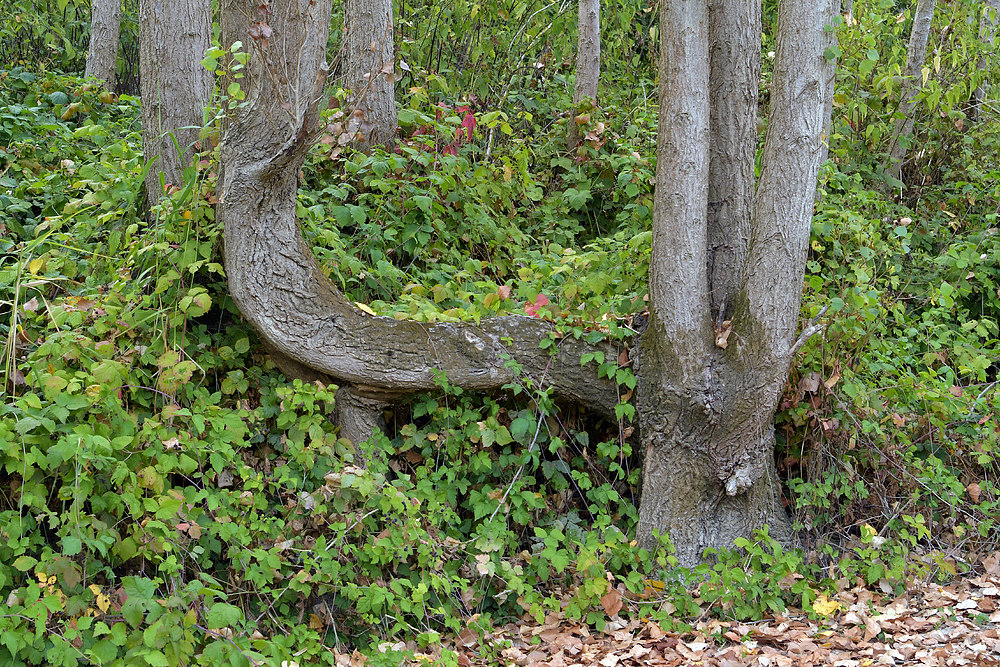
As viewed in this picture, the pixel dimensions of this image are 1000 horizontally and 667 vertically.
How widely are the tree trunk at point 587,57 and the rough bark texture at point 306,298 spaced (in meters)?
3.31

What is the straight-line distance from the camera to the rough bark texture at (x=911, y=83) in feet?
24.5

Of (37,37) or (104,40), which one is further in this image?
(37,37)

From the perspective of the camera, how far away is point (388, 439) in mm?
4543

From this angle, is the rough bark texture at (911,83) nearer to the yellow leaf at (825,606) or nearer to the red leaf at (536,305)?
the red leaf at (536,305)

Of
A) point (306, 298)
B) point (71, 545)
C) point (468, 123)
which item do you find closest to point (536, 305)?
point (306, 298)

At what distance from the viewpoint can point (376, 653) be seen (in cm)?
368

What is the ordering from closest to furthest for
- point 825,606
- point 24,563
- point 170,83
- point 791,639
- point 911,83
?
point 24,563
point 791,639
point 825,606
point 170,83
point 911,83

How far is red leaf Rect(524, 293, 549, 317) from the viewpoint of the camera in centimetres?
470

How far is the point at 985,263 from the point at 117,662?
683 centimetres

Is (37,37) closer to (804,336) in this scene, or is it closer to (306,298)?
(306,298)

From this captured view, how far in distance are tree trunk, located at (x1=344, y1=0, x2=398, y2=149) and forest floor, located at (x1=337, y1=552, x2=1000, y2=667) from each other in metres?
3.85

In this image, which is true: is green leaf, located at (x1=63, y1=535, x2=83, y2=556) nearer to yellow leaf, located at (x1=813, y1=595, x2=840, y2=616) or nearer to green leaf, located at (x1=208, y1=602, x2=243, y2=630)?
green leaf, located at (x1=208, y1=602, x2=243, y2=630)

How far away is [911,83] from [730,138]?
4.19 m

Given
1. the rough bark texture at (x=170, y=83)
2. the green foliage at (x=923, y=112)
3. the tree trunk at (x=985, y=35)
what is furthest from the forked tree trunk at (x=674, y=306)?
the tree trunk at (x=985, y=35)
